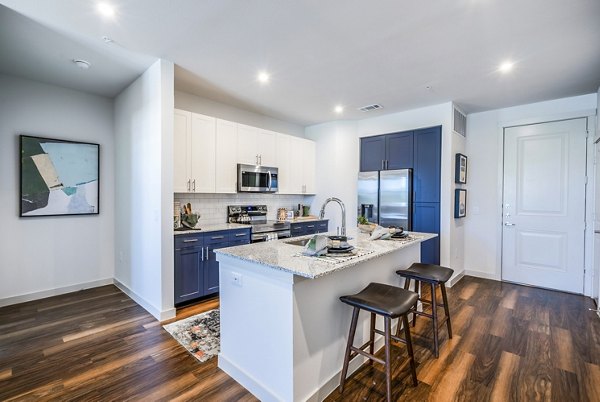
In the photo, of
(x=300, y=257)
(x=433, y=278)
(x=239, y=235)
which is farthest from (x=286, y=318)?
(x=239, y=235)

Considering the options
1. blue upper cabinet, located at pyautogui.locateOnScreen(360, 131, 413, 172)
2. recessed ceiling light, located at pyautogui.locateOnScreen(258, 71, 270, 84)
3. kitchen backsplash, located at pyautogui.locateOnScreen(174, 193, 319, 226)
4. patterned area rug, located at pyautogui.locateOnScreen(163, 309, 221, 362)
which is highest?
recessed ceiling light, located at pyautogui.locateOnScreen(258, 71, 270, 84)

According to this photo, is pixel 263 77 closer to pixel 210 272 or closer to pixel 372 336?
pixel 210 272

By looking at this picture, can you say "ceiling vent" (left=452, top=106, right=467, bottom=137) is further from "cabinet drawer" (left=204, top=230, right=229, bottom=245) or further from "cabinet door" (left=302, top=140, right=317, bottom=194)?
"cabinet drawer" (left=204, top=230, right=229, bottom=245)

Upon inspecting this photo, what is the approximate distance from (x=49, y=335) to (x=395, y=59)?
4258mm

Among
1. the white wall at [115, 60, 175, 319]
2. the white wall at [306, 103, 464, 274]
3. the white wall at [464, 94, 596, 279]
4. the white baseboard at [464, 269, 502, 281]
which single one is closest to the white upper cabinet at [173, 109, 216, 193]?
the white wall at [115, 60, 175, 319]

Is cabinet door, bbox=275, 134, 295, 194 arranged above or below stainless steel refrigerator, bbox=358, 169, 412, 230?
above

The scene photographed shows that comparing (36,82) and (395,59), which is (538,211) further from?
(36,82)

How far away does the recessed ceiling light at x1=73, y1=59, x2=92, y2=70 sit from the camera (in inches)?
116

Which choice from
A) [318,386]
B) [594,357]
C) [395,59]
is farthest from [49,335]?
[594,357]

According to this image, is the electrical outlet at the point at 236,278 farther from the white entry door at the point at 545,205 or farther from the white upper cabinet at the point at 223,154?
the white entry door at the point at 545,205

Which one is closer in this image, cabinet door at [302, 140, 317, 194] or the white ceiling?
the white ceiling

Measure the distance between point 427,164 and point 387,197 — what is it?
80cm

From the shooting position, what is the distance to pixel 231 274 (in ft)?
6.79

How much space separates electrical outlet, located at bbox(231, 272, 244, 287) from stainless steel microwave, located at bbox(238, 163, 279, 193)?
7.62ft
